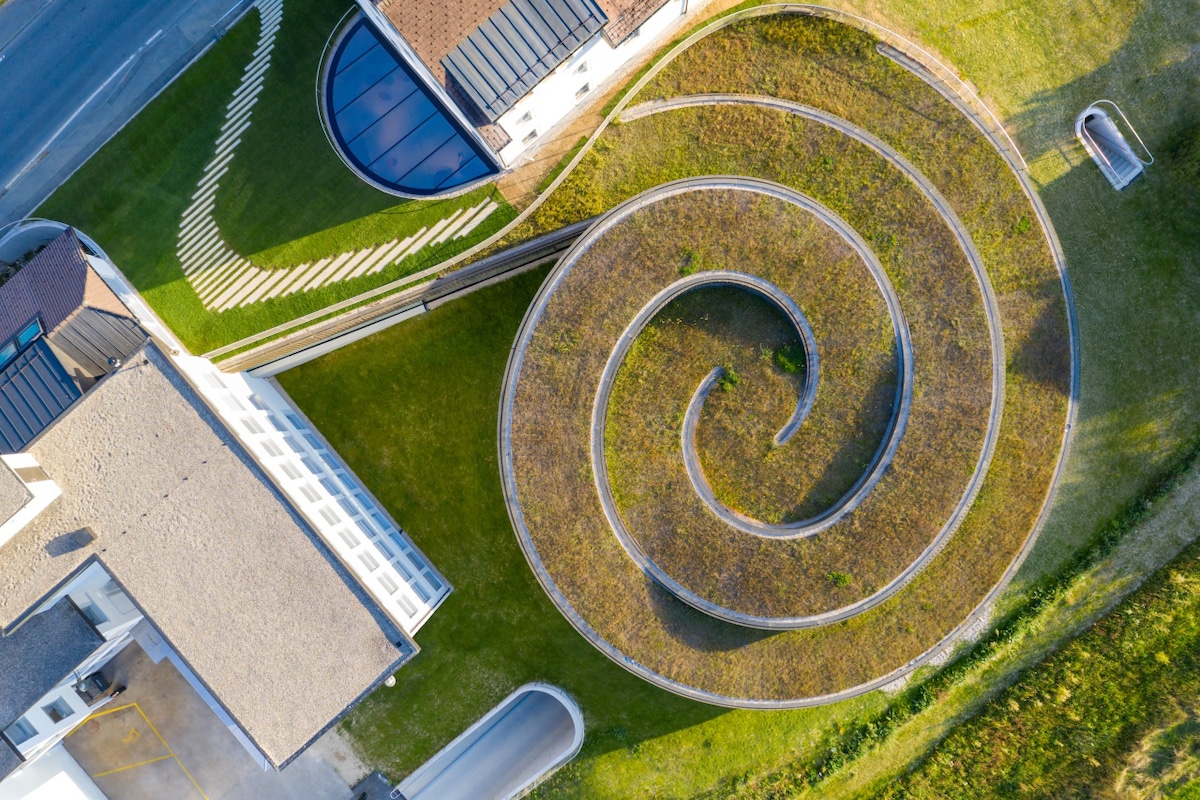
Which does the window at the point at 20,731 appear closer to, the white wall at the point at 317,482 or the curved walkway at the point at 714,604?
the white wall at the point at 317,482

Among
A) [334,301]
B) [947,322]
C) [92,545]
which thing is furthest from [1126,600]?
[92,545]

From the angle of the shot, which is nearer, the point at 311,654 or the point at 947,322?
the point at 311,654

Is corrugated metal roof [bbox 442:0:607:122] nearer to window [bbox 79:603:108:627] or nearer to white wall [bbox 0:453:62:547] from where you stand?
white wall [bbox 0:453:62:547]

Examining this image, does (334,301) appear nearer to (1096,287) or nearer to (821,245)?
(821,245)

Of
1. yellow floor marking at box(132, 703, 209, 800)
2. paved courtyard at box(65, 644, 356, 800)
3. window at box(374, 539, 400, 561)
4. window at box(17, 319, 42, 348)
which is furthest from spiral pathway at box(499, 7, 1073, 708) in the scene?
yellow floor marking at box(132, 703, 209, 800)

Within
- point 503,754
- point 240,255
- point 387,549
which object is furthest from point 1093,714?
point 240,255

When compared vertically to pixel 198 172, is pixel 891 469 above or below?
below

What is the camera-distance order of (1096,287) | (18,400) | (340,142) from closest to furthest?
(18,400) → (340,142) → (1096,287)
